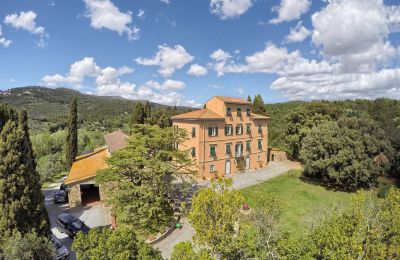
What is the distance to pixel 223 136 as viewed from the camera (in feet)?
117

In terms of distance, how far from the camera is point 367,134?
3288 cm

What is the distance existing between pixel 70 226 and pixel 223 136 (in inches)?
854

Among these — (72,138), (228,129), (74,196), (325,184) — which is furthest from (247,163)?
(72,138)

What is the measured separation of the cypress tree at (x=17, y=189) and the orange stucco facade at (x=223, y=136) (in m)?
20.4

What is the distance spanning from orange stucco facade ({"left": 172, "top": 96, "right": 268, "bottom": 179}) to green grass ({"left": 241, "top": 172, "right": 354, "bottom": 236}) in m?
5.67

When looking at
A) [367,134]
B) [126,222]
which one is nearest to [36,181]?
[126,222]

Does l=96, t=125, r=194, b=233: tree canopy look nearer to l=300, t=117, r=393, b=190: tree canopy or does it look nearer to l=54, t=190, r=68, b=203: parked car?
l=54, t=190, r=68, b=203: parked car

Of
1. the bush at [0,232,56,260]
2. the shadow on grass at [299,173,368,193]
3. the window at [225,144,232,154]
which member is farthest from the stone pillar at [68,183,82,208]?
the shadow on grass at [299,173,368,193]

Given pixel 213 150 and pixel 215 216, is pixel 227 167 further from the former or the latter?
pixel 215 216

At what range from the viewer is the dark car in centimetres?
2017

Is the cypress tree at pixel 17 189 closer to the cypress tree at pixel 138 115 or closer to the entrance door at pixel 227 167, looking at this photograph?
the entrance door at pixel 227 167

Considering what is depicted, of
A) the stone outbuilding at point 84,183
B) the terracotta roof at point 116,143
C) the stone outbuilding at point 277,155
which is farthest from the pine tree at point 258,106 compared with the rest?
the stone outbuilding at point 84,183

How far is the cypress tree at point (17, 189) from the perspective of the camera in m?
13.6

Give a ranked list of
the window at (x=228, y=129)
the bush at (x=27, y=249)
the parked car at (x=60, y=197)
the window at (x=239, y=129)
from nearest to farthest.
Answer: the bush at (x=27, y=249) < the parked car at (x=60, y=197) < the window at (x=228, y=129) < the window at (x=239, y=129)
